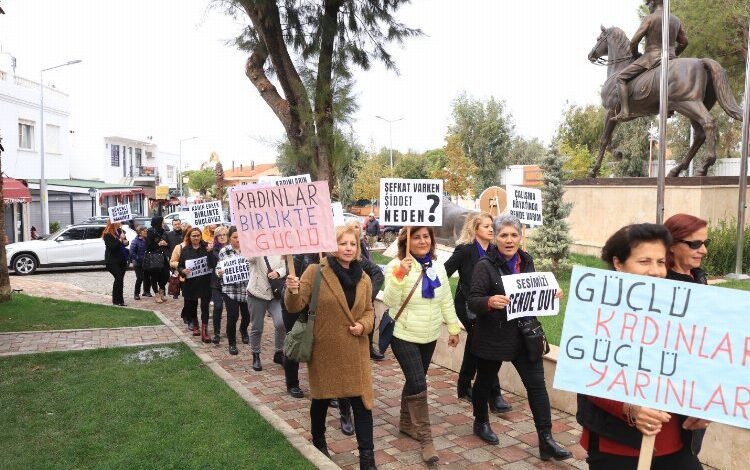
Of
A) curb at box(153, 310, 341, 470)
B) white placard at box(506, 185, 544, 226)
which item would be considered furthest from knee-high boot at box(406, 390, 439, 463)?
white placard at box(506, 185, 544, 226)

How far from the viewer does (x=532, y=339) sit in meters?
A: 4.91

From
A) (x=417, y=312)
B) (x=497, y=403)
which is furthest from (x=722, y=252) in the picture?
(x=417, y=312)

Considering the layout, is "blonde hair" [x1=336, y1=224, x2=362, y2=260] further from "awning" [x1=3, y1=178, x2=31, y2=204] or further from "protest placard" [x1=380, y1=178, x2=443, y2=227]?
"awning" [x1=3, y1=178, x2=31, y2=204]

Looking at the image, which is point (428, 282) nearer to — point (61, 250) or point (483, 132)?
point (61, 250)

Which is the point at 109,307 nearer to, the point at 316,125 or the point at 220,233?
the point at 220,233

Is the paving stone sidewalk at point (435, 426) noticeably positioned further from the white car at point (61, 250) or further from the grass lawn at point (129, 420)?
the white car at point (61, 250)

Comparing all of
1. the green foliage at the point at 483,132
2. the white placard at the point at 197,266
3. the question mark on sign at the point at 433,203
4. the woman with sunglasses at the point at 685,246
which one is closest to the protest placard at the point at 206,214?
the white placard at the point at 197,266

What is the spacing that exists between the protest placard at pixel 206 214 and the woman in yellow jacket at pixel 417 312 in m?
6.16

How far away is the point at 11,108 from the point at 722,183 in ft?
107

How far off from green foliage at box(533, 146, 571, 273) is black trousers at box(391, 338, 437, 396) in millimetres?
7938

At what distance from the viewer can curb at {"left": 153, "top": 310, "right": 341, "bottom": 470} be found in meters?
4.62

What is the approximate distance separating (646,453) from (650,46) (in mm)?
13287

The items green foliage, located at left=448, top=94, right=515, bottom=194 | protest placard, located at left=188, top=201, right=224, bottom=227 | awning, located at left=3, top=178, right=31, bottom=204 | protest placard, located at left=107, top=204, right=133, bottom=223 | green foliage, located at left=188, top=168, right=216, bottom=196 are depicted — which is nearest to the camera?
protest placard, located at left=188, top=201, right=224, bottom=227

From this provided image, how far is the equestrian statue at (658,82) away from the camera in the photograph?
13117 millimetres
